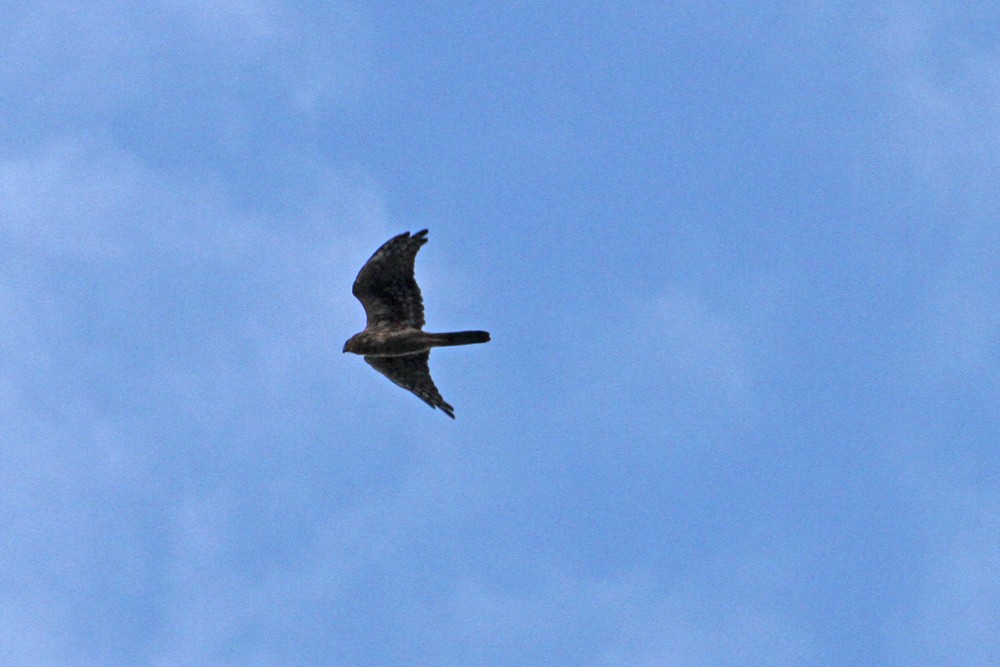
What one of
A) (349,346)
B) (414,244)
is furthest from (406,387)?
(414,244)

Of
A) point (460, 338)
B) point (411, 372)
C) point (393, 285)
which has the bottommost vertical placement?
point (460, 338)

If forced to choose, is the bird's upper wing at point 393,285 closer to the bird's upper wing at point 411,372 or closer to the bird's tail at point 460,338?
the bird's upper wing at point 411,372

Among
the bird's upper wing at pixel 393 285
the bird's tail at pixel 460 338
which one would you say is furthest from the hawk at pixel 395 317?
the bird's tail at pixel 460 338

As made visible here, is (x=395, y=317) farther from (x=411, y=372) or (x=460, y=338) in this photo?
(x=460, y=338)

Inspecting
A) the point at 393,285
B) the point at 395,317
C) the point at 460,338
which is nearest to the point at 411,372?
the point at 395,317

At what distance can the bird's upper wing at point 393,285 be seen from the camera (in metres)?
27.0

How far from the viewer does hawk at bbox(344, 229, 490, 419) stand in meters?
26.9

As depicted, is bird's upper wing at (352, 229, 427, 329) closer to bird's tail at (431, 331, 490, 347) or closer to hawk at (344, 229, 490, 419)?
hawk at (344, 229, 490, 419)

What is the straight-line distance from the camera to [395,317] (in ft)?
89.8

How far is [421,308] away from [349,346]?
6.04ft

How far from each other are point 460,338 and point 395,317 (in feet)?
7.86

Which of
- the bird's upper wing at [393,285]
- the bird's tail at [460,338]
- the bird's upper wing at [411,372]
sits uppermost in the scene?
the bird's upper wing at [393,285]

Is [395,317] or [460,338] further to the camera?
[395,317]

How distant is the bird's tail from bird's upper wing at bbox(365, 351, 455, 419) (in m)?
1.45
